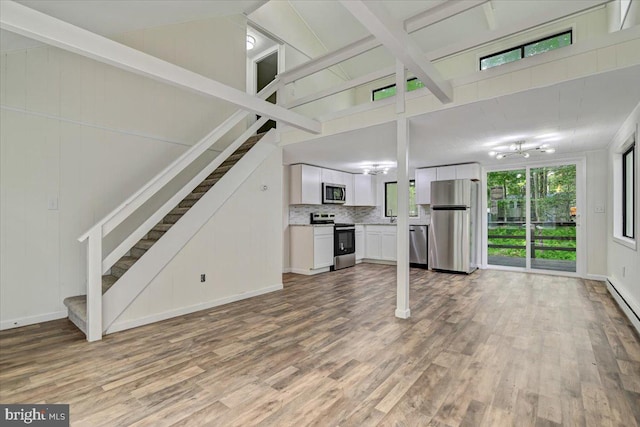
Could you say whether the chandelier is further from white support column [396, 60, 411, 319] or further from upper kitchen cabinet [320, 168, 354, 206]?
upper kitchen cabinet [320, 168, 354, 206]

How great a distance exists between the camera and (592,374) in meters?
2.10

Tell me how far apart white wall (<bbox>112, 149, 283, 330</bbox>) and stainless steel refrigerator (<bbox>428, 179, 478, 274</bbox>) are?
3302 mm

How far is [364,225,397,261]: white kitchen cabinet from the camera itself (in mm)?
6848

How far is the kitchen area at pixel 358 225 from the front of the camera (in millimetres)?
5895

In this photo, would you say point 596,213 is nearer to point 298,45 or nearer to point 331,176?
point 331,176

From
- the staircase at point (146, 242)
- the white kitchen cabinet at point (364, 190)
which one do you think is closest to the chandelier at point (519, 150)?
the white kitchen cabinet at point (364, 190)

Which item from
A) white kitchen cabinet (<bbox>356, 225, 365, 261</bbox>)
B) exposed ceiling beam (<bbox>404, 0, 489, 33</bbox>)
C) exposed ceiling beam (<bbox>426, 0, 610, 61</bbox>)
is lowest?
white kitchen cabinet (<bbox>356, 225, 365, 261</bbox>)

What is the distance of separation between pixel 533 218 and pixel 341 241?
12.2ft

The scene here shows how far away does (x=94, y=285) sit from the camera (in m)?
2.73

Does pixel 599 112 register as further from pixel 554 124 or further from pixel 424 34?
pixel 424 34

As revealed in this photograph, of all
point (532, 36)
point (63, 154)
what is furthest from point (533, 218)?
point (63, 154)

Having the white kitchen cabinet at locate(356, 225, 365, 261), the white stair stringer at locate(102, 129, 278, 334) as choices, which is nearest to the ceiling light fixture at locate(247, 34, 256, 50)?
the white stair stringer at locate(102, 129, 278, 334)

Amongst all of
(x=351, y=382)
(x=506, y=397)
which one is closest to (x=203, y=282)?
(x=351, y=382)

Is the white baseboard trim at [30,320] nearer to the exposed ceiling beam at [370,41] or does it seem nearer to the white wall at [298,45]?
the exposed ceiling beam at [370,41]
